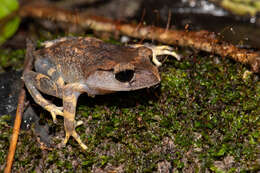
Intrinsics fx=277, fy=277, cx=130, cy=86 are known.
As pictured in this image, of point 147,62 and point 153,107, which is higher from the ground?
point 147,62

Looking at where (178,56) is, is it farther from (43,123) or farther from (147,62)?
(43,123)

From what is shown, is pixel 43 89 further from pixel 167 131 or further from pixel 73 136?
pixel 167 131

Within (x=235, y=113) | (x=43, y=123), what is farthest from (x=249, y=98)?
(x=43, y=123)

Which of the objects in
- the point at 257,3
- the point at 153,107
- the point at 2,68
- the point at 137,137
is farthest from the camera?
the point at 257,3

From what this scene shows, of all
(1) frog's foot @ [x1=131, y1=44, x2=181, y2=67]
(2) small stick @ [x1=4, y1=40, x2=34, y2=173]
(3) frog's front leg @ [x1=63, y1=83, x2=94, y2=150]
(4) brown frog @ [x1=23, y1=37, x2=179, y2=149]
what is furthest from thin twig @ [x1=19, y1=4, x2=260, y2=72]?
(2) small stick @ [x1=4, y1=40, x2=34, y2=173]

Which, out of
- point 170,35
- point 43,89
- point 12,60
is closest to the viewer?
point 43,89

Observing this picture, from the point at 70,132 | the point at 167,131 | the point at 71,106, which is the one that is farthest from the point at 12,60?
the point at 167,131

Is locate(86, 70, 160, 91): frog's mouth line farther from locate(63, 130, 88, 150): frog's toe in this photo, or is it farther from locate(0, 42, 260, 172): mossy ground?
locate(63, 130, 88, 150): frog's toe
